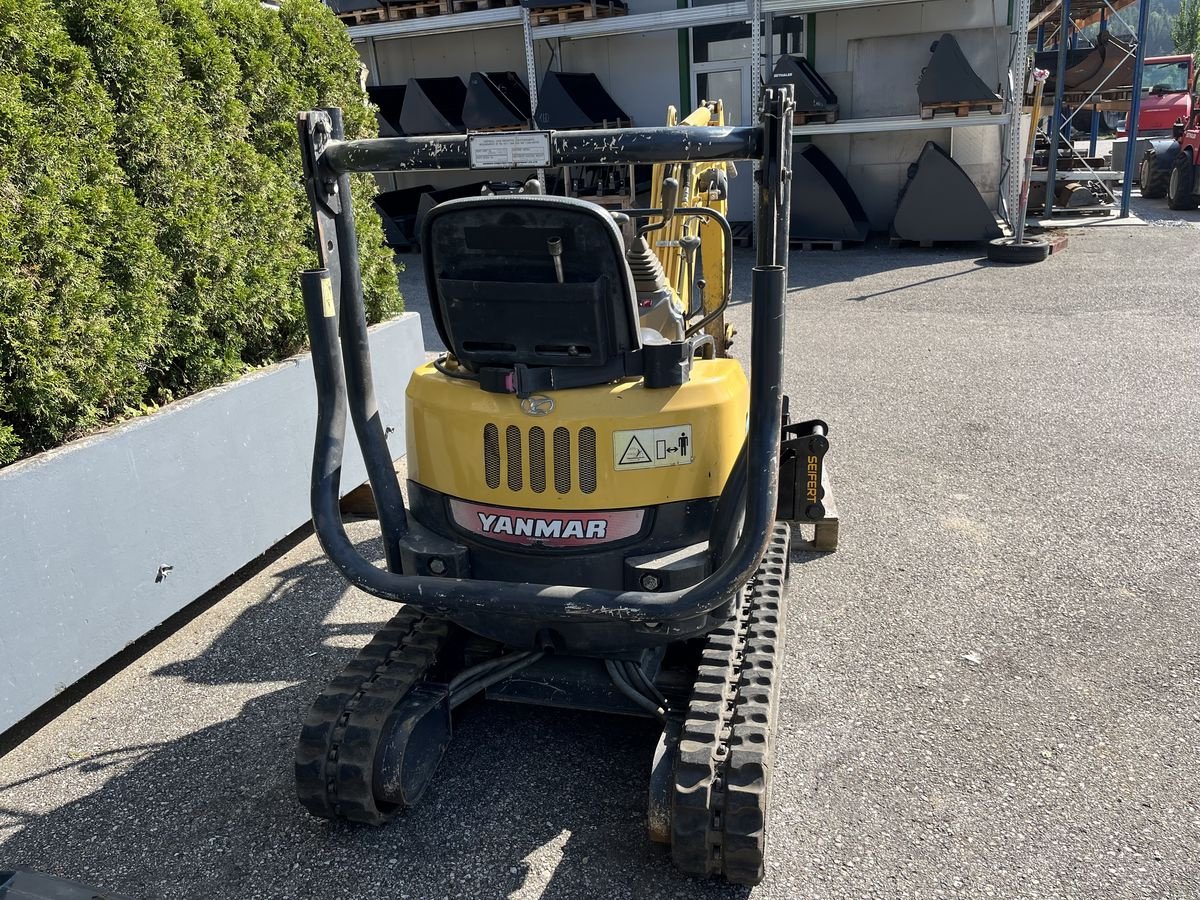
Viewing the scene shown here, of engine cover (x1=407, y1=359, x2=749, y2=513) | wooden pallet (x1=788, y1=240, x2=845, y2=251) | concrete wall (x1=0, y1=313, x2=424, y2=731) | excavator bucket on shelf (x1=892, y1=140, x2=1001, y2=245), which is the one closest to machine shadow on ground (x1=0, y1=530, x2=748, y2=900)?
concrete wall (x1=0, y1=313, x2=424, y2=731)

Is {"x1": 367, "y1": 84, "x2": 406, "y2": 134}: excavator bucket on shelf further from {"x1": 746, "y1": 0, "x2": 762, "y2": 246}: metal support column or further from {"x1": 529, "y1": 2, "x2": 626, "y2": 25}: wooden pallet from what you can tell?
{"x1": 746, "y1": 0, "x2": 762, "y2": 246}: metal support column

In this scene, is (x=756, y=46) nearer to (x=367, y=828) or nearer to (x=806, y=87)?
(x=806, y=87)

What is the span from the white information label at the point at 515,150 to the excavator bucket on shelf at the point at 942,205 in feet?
40.4

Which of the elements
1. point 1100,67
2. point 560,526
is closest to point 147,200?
point 560,526

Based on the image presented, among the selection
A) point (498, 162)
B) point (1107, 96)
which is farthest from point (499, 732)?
point (1107, 96)

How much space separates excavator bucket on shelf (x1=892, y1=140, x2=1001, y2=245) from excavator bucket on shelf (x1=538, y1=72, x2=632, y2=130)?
4782 mm

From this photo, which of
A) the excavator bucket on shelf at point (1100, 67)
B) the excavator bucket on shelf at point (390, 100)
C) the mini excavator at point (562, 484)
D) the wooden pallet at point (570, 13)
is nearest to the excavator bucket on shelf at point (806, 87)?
the wooden pallet at point (570, 13)

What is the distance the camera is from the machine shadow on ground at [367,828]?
3.20m

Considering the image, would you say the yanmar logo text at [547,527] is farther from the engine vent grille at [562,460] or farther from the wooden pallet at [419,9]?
the wooden pallet at [419,9]

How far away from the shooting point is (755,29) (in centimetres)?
1439

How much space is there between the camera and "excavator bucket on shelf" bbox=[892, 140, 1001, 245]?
13.7 m

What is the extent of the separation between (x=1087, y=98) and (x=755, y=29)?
6.54 meters

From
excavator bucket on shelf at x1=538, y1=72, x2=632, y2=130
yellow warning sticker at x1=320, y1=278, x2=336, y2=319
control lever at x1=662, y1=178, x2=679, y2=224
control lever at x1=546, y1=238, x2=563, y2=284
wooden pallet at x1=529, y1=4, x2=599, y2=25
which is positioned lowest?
yellow warning sticker at x1=320, y1=278, x2=336, y2=319

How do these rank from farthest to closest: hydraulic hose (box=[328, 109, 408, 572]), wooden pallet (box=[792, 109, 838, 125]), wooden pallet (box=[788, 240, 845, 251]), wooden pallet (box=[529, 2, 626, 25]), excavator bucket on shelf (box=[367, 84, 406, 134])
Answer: excavator bucket on shelf (box=[367, 84, 406, 134]) < wooden pallet (box=[529, 2, 626, 25]) < wooden pallet (box=[788, 240, 845, 251]) < wooden pallet (box=[792, 109, 838, 125]) < hydraulic hose (box=[328, 109, 408, 572])
